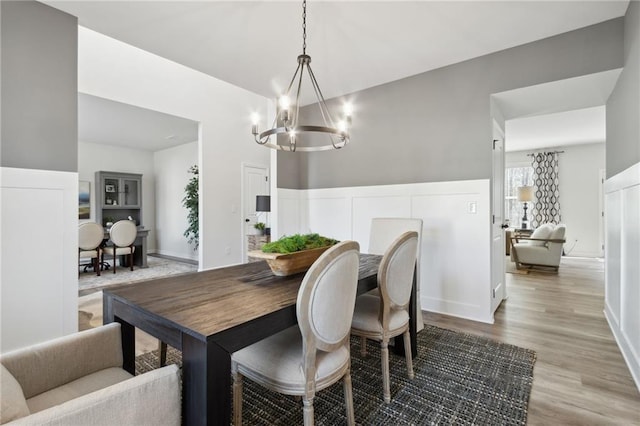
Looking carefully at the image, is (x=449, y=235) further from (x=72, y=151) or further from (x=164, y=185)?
(x=164, y=185)

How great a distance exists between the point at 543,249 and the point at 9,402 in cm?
630

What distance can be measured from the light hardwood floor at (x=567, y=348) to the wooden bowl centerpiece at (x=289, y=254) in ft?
4.75

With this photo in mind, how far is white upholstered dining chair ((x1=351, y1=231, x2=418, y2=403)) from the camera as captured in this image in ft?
5.45

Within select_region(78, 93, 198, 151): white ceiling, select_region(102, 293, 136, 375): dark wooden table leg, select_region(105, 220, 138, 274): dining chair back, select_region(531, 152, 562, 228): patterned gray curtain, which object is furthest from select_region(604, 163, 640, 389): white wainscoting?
select_region(105, 220, 138, 274): dining chair back

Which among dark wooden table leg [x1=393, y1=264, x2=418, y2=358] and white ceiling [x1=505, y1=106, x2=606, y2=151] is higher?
white ceiling [x1=505, y1=106, x2=606, y2=151]

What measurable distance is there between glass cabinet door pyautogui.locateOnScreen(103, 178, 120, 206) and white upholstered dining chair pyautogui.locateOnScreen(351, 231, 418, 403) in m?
6.76

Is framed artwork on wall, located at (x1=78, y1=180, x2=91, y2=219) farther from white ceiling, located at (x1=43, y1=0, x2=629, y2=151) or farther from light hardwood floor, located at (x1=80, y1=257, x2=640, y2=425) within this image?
white ceiling, located at (x1=43, y1=0, x2=629, y2=151)

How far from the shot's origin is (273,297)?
4.48 feet

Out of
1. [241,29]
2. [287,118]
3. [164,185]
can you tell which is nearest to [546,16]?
[287,118]

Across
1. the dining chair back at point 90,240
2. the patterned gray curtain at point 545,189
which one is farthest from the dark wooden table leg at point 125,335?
the patterned gray curtain at point 545,189

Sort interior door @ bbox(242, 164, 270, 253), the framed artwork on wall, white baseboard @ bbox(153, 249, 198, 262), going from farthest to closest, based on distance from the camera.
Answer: white baseboard @ bbox(153, 249, 198, 262) → the framed artwork on wall → interior door @ bbox(242, 164, 270, 253)

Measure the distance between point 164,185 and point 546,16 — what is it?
24.4 ft

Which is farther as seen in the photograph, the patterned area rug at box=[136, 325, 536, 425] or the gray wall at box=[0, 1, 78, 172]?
the gray wall at box=[0, 1, 78, 172]

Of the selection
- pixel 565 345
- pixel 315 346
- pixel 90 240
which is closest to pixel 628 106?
pixel 565 345
